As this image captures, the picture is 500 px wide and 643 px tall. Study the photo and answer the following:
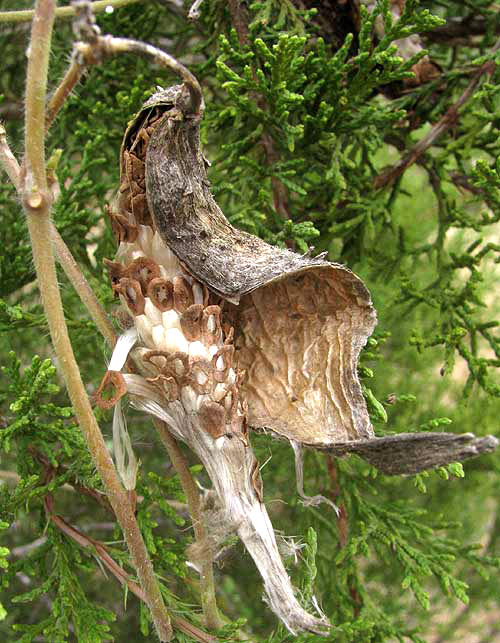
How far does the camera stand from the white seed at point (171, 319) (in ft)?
3.67

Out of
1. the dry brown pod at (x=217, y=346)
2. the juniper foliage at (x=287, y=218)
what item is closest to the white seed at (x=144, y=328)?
the dry brown pod at (x=217, y=346)

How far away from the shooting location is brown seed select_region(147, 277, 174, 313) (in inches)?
44.1

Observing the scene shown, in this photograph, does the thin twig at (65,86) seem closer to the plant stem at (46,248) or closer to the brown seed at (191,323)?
the plant stem at (46,248)

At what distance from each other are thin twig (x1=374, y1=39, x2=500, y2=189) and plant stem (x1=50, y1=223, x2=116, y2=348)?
107 centimetres

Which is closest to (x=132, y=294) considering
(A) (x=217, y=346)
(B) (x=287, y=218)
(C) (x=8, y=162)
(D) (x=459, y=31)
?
(A) (x=217, y=346)

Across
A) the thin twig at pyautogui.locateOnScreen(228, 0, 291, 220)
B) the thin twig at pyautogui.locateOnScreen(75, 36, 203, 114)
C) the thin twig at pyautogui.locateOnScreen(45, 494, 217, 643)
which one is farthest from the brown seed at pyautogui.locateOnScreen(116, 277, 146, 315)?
the thin twig at pyautogui.locateOnScreen(228, 0, 291, 220)

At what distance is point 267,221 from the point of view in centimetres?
183

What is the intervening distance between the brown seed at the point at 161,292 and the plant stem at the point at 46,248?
0.15m

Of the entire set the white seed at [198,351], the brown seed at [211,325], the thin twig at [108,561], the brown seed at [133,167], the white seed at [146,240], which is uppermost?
the brown seed at [133,167]

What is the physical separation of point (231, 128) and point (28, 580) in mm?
1705

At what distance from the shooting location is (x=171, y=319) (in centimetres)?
112

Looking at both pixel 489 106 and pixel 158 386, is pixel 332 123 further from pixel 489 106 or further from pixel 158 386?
pixel 158 386

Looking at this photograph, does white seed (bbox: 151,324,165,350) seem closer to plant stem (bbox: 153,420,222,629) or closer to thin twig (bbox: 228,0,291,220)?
plant stem (bbox: 153,420,222,629)

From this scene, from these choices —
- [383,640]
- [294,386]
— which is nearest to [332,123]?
[294,386]
